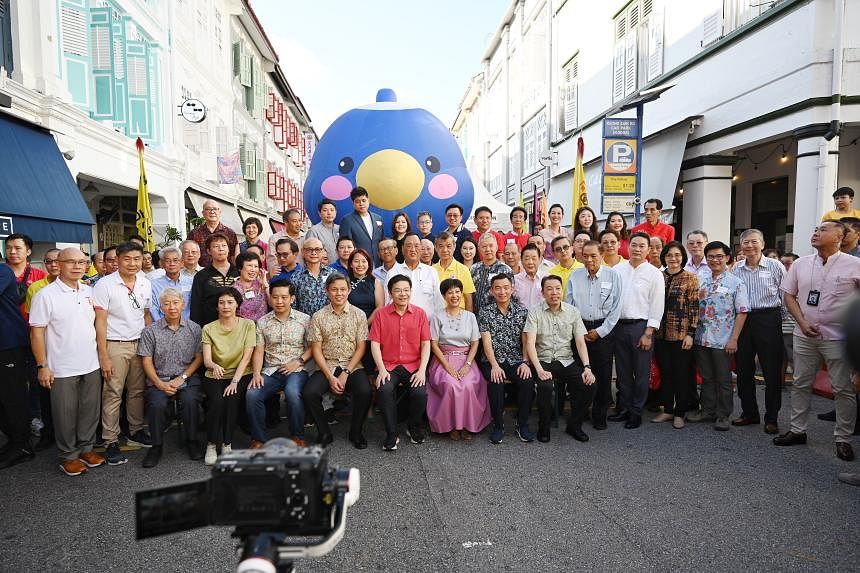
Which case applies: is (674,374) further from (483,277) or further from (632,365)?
(483,277)

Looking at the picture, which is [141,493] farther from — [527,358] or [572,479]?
[527,358]

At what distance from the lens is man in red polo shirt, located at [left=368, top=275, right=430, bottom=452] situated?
444 cm

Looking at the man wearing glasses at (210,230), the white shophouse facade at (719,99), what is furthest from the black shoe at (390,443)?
the white shophouse facade at (719,99)

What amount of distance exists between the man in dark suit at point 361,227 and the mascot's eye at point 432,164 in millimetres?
1081

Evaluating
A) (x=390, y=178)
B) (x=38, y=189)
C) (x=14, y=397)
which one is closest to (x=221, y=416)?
(x=14, y=397)

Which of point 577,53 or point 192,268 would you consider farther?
point 577,53

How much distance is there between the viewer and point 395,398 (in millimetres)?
4480

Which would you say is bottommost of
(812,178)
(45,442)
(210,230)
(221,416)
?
(45,442)

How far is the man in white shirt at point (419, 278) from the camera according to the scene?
497 cm

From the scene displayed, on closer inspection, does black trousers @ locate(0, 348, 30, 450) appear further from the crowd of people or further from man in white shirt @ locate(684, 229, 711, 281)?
man in white shirt @ locate(684, 229, 711, 281)

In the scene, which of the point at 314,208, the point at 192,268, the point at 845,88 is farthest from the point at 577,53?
the point at 192,268

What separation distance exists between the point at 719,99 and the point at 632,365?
656 centimetres

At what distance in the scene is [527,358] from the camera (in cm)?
470

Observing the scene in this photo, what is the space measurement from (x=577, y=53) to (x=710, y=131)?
250 inches
